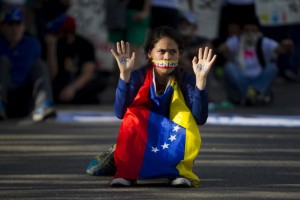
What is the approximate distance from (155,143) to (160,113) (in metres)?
0.28

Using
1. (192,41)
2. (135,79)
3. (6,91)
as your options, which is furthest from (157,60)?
(192,41)

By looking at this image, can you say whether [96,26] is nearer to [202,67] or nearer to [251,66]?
[251,66]

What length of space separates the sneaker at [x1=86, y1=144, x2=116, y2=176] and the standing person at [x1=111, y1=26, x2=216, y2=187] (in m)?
0.37

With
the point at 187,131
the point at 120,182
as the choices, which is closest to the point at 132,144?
the point at 120,182

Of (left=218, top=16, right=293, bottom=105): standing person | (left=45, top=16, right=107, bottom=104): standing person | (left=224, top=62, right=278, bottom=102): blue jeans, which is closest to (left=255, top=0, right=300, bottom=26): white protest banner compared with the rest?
(left=218, top=16, right=293, bottom=105): standing person

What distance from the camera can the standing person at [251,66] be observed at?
562 inches

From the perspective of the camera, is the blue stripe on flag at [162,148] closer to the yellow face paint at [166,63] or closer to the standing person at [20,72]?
the yellow face paint at [166,63]

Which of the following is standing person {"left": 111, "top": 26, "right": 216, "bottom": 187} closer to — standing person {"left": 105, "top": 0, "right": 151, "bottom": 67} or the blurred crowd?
the blurred crowd

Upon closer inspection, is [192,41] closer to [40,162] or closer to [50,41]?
[50,41]

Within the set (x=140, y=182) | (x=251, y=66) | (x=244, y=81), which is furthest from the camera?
(x=251, y=66)

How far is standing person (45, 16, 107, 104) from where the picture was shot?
14016mm

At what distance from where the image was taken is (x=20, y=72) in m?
12.6

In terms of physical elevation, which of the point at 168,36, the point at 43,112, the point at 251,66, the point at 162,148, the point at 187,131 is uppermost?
the point at 168,36

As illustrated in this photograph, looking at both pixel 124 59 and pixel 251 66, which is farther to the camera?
pixel 251 66
